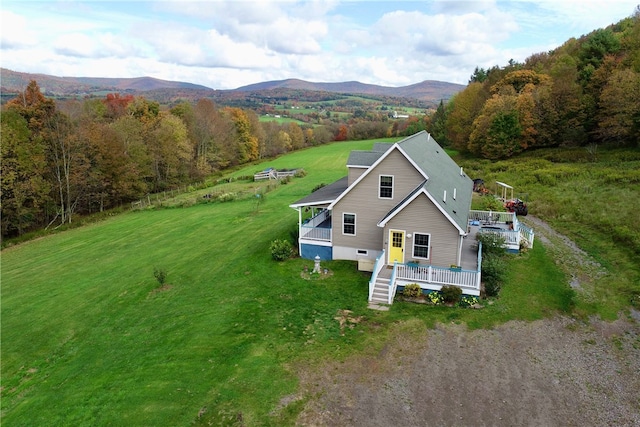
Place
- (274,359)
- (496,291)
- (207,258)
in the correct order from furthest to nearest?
(207,258) → (496,291) → (274,359)

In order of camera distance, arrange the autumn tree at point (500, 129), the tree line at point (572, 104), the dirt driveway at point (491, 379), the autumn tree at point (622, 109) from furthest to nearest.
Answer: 1. the autumn tree at point (500, 129)
2. the tree line at point (572, 104)
3. the autumn tree at point (622, 109)
4. the dirt driveway at point (491, 379)

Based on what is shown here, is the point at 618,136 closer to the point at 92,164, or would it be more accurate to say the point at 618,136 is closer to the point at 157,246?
the point at 157,246

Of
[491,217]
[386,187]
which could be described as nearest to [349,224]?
[386,187]

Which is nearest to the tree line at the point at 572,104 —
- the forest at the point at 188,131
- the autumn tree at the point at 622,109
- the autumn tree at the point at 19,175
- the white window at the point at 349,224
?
the autumn tree at the point at 622,109

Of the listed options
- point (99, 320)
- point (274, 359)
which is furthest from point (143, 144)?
point (274, 359)

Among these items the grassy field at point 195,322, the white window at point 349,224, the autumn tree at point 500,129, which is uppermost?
the autumn tree at point 500,129

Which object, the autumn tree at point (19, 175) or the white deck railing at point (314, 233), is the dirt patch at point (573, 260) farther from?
the autumn tree at point (19, 175)

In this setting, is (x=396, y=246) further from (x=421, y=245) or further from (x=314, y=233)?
(x=314, y=233)
